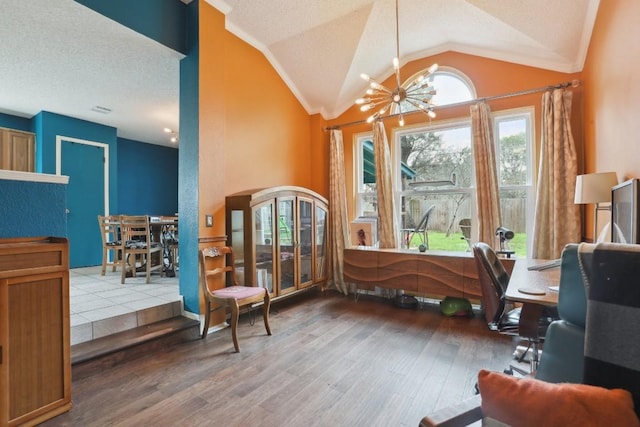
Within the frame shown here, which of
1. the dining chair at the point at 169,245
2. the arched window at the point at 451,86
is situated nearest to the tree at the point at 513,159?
the arched window at the point at 451,86

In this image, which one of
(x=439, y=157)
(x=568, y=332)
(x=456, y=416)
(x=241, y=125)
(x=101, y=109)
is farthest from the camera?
(x=101, y=109)

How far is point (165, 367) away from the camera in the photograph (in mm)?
2213

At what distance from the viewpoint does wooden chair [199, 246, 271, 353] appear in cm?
256

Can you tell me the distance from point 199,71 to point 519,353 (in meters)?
3.80

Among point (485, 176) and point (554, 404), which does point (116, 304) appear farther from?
point (485, 176)

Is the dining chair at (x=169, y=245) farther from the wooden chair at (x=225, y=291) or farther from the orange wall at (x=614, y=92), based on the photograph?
the orange wall at (x=614, y=92)

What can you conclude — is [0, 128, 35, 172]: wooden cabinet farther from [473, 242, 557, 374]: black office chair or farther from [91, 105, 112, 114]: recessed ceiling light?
[473, 242, 557, 374]: black office chair

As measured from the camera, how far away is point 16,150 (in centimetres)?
462

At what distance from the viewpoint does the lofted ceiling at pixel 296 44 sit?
2.66m

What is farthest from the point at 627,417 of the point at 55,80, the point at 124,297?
the point at 55,80

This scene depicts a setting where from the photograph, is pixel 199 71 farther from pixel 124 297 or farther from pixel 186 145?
pixel 124 297

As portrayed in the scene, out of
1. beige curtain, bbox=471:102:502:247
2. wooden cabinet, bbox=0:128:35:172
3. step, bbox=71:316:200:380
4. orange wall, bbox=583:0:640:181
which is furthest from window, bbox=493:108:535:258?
wooden cabinet, bbox=0:128:35:172

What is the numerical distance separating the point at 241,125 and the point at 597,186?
3.34 meters

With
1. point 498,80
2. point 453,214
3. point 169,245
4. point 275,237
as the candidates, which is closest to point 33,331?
point 275,237
